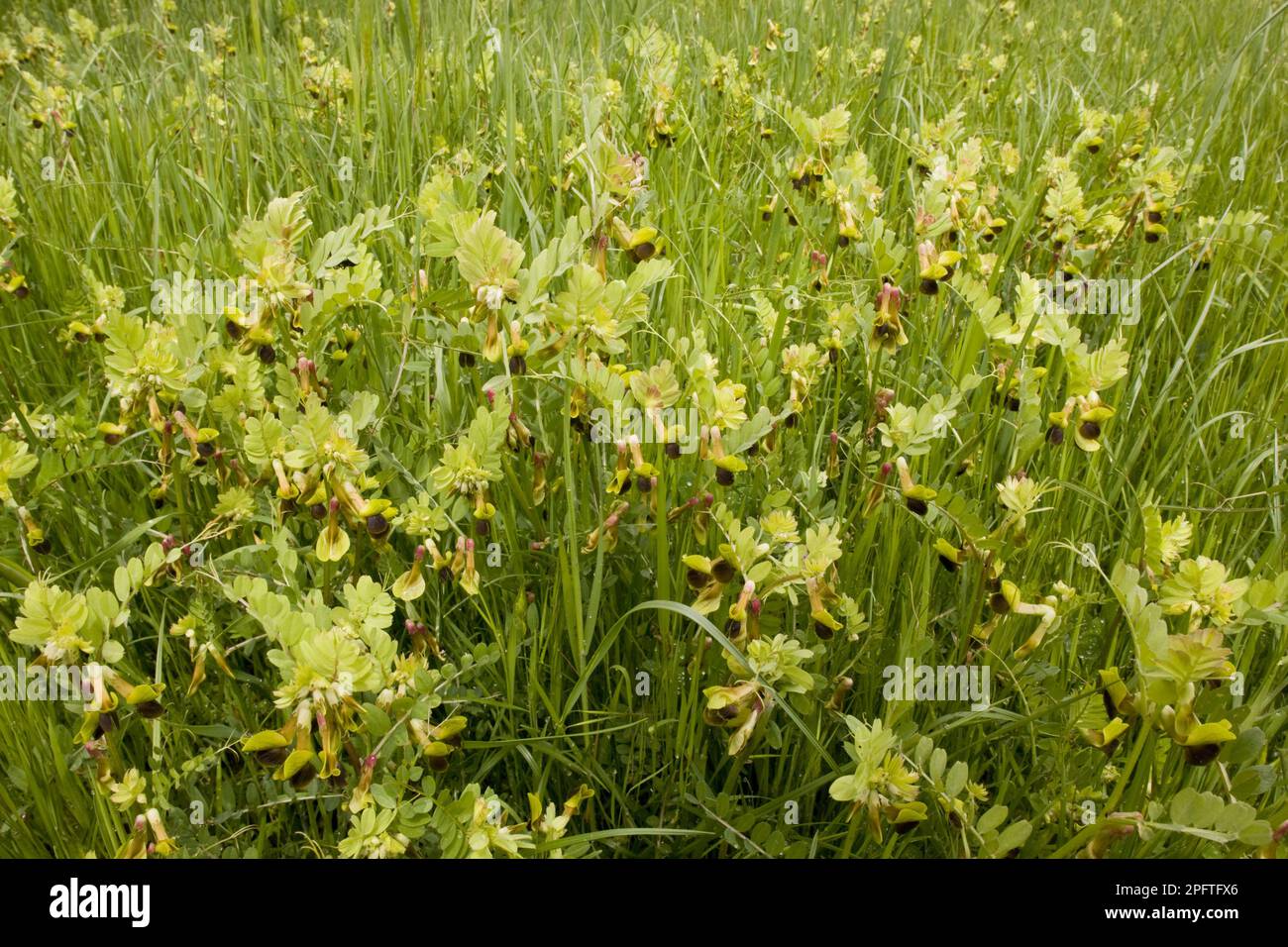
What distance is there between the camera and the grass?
1.20m

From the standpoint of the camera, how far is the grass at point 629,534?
3.92ft

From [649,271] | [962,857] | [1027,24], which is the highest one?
[1027,24]

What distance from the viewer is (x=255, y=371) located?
1549 millimetres

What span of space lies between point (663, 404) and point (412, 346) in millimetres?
790

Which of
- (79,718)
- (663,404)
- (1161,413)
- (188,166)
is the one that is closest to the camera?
(663,404)

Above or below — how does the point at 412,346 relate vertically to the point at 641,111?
below

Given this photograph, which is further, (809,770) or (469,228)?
(809,770)

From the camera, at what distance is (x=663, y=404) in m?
1.38

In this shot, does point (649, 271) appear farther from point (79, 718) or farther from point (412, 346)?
point (79, 718)

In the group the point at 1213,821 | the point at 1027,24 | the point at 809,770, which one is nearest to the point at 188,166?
the point at 809,770

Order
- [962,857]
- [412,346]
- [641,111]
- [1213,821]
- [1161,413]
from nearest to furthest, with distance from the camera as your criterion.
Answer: [1213,821] → [962,857] → [412,346] → [1161,413] → [641,111]

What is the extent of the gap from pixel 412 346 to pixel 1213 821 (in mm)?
1616

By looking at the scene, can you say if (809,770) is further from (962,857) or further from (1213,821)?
(1213,821)

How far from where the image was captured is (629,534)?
1665 mm
